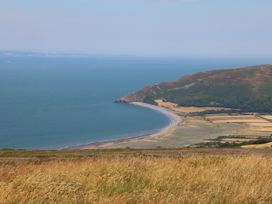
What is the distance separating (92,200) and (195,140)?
500ft

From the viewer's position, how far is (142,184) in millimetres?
10508

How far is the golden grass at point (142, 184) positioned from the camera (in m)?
8.66

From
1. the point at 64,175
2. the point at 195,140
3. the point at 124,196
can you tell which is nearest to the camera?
the point at 124,196

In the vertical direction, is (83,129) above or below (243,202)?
below

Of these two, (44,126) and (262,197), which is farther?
(44,126)

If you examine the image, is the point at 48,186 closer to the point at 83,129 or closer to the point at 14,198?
the point at 14,198

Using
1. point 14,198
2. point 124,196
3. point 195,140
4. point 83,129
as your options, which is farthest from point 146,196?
point 83,129

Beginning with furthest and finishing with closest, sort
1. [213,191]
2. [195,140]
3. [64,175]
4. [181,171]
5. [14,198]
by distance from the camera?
[195,140] → [181,171] → [64,175] → [213,191] → [14,198]

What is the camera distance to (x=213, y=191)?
9539mm

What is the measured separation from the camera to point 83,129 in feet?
634

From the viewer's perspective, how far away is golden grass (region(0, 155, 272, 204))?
8664 mm

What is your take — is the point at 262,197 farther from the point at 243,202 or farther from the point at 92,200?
the point at 92,200

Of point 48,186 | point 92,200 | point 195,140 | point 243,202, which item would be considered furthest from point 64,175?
point 195,140

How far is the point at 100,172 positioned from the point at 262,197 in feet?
14.1
